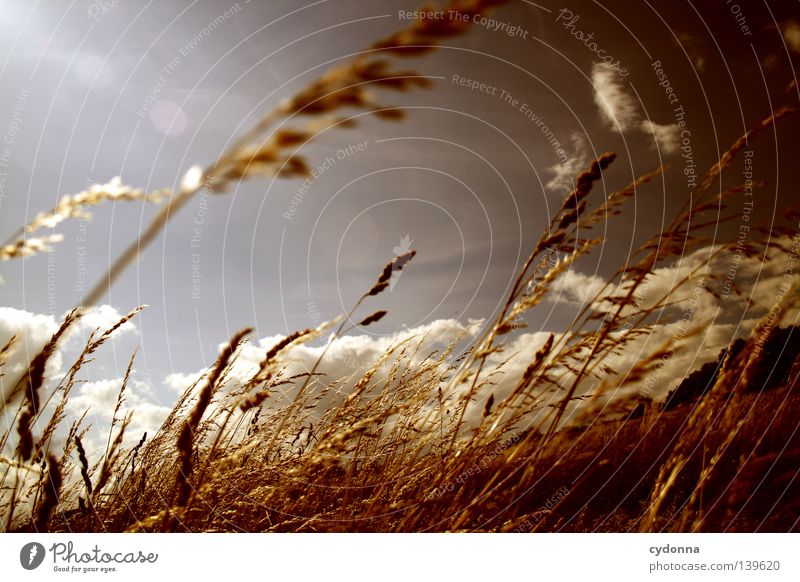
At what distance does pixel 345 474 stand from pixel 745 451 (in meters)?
1.85

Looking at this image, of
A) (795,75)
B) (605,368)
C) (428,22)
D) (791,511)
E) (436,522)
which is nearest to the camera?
(428,22)

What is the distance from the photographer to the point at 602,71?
2.34 m

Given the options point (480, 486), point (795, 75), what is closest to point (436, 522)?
point (480, 486)

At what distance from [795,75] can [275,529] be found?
3339mm

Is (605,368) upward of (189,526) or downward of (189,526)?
upward

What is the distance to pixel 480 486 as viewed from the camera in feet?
5.94
